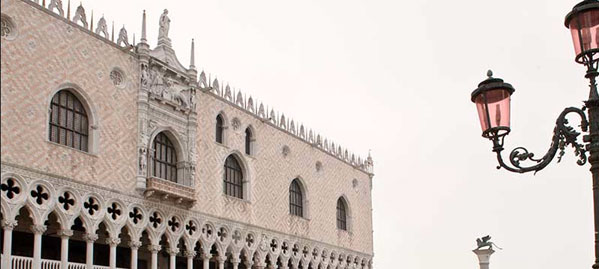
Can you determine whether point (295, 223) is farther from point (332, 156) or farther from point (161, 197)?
point (161, 197)

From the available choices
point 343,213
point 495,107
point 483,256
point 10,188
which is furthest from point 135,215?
point 495,107

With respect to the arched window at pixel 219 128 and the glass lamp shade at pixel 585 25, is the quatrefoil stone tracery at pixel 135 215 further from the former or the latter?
the glass lamp shade at pixel 585 25

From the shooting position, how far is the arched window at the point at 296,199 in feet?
84.7

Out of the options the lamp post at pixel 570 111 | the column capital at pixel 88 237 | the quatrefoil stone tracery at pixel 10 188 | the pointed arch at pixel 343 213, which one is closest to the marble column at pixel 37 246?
the quatrefoil stone tracery at pixel 10 188

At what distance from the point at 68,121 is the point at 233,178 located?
21.4 feet

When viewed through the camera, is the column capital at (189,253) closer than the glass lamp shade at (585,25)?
No

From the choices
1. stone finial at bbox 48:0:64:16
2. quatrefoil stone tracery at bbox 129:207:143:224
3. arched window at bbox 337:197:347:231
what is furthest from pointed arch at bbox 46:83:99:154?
arched window at bbox 337:197:347:231

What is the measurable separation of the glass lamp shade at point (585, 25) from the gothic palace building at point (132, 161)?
1220cm

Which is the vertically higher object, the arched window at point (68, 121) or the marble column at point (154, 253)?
the arched window at point (68, 121)

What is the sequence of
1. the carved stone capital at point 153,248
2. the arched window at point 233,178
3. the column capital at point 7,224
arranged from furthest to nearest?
the arched window at point 233,178
the carved stone capital at point 153,248
the column capital at point 7,224

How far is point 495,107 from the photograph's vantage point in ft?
19.3

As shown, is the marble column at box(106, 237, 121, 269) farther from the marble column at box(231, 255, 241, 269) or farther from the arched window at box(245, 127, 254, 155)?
the arched window at box(245, 127, 254, 155)

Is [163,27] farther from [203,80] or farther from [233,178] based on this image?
[233,178]

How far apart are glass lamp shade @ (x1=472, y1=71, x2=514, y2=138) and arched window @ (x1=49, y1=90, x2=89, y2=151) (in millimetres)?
12510
